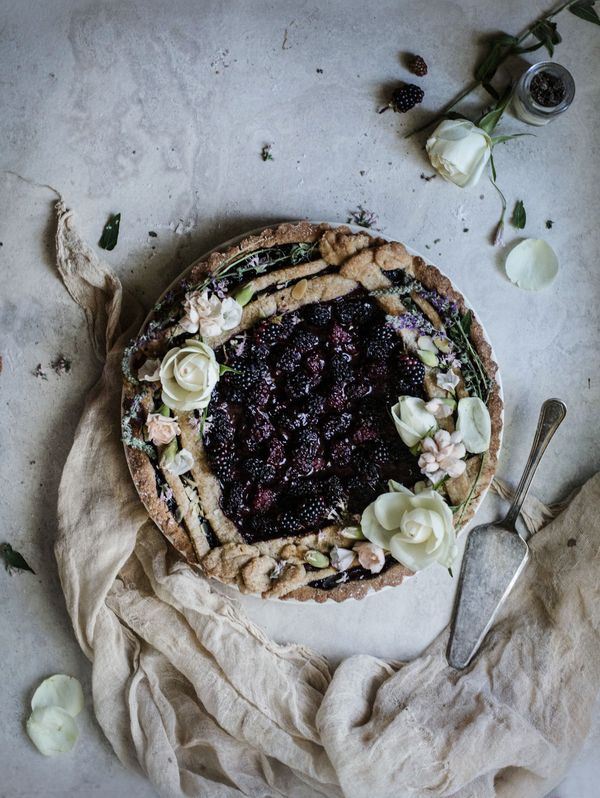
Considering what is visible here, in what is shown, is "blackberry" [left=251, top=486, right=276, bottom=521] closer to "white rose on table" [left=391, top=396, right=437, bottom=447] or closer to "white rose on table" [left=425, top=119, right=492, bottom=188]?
"white rose on table" [left=391, top=396, right=437, bottom=447]

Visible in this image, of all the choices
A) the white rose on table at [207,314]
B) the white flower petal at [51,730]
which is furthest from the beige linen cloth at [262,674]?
the white rose on table at [207,314]

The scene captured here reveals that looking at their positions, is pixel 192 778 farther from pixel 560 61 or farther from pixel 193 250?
pixel 560 61

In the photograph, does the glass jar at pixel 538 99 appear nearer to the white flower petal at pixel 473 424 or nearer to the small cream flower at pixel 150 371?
the white flower petal at pixel 473 424

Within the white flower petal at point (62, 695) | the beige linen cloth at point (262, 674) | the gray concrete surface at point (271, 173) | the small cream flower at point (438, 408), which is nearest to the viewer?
the small cream flower at point (438, 408)

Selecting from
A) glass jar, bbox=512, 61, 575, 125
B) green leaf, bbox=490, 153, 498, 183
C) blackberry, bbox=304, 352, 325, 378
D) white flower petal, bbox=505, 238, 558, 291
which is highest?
glass jar, bbox=512, 61, 575, 125

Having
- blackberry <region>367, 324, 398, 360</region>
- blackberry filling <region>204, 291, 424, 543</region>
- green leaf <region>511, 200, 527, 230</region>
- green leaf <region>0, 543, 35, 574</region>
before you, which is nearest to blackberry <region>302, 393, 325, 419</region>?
blackberry filling <region>204, 291, 424, 543</region>

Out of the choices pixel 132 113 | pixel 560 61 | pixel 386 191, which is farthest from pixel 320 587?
pixel 560 61

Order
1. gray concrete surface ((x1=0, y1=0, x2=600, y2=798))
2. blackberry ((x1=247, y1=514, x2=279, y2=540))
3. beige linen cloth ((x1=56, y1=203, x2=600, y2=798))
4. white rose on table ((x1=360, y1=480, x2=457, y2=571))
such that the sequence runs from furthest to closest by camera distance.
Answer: gray concrete surface ((x1=0, y1=0, x2=600, y2=798)) < beige linen cloth ((x1=56, y1=203, x2=600, y2=798)) < blackberry ((x1=247, y1=514, x2=279, y2=540)) < white rose on table ((x1=360, y1=480, x2=457, y2=571))
